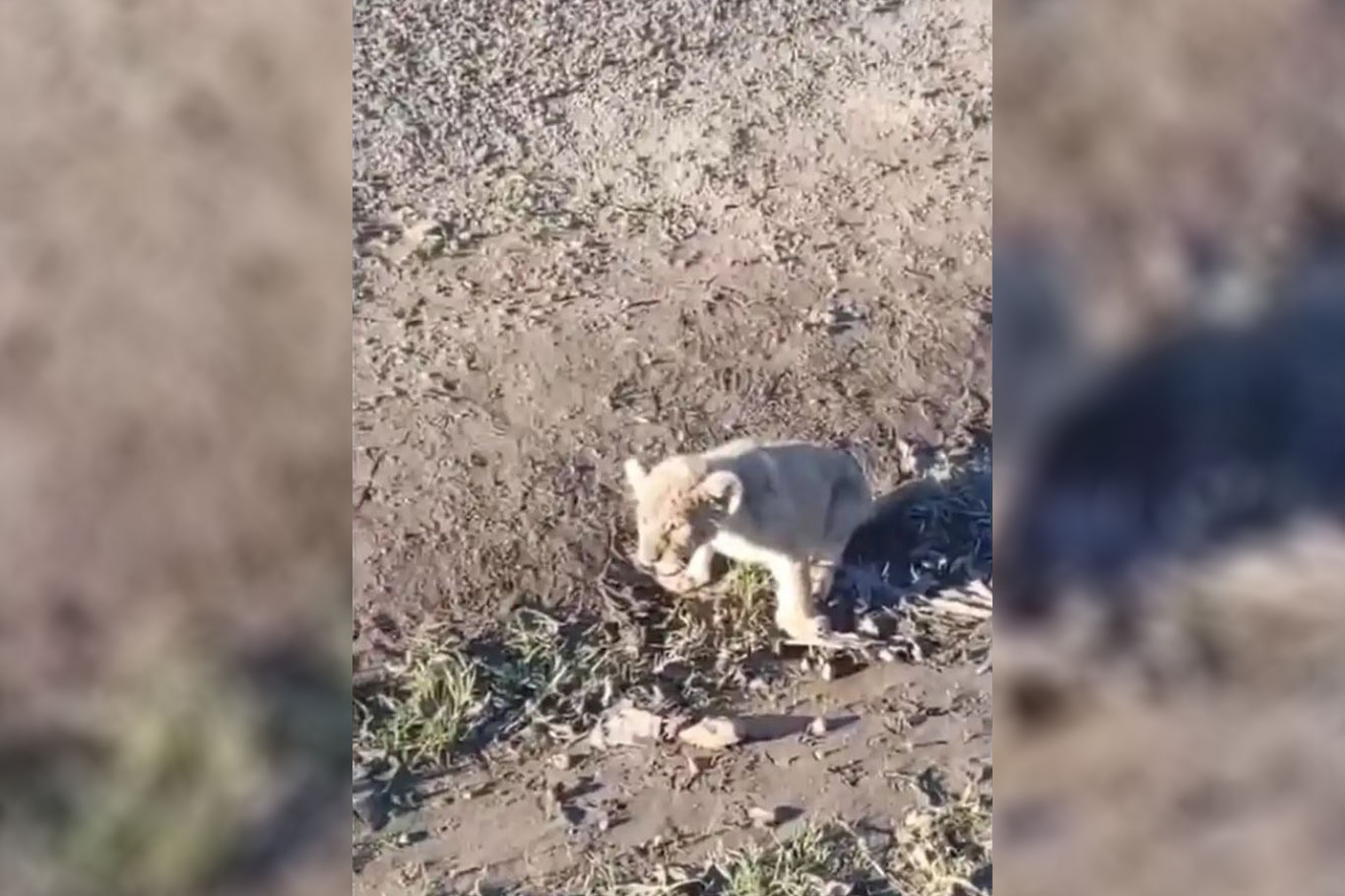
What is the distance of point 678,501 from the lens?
1517mm

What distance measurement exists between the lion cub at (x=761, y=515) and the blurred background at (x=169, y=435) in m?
0.49

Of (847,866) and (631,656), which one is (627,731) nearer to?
(631,656)

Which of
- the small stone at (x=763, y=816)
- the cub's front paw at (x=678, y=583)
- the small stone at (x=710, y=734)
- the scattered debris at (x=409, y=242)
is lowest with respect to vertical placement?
the small stone at (x=763, y=816)

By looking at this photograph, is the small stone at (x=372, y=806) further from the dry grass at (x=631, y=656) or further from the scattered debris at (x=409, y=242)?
the scattered debris at (x=409, y=242)

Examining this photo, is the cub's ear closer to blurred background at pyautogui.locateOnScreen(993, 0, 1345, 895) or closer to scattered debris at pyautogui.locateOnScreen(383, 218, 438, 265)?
blurred background at pyautogui.locateOnScreen(993, 0, 1345, 895)

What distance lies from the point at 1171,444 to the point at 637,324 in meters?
0.64

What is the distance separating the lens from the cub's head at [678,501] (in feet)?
4.95

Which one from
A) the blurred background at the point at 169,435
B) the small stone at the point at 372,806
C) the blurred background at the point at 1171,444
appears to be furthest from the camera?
the small stone at the point at 372,806

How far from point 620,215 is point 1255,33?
745mm

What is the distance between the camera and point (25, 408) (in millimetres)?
1098

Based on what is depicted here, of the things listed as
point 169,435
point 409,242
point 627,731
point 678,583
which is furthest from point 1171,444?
point 169,435

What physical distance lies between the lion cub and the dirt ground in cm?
4

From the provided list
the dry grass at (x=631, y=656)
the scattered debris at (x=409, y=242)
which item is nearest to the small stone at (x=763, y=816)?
the dry grass at (x=631, y=656)

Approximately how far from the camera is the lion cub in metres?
1.52
